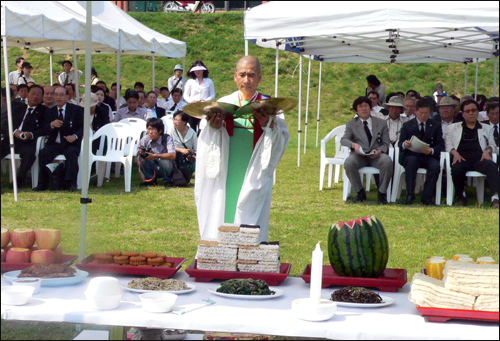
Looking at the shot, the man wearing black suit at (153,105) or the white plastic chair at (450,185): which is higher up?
the man wearing black suit at (153,105)

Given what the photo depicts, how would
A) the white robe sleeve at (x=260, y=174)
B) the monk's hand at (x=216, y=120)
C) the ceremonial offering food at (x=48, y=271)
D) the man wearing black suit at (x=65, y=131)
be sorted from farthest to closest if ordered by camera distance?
the man wearing black suit at (x=65, y=131), the white robe sleeve at (x=260, y=174), the monk's hand at (x=216, y=120), the ceremonial offering food at (x=48, y=271)

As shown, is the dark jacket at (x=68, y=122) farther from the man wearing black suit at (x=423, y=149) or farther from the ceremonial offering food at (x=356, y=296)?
the ceremonial offering food at (x=356, y=296)

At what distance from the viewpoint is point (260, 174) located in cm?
363

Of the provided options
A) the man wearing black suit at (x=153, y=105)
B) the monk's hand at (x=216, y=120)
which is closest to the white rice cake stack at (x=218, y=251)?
the monk's hand at (x=216, y=120)

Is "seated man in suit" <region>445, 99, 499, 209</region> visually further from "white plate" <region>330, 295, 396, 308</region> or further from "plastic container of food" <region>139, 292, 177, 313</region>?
"plastic container of food" <region>139, 292, 177, 313</region>

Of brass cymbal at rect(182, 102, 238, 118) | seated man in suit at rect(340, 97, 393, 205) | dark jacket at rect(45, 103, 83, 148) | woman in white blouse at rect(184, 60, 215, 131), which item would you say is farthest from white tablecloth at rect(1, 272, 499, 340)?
woman in white blouse at rect(184, 60, 215, 131)

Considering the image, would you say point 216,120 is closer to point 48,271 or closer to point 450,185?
point 48,271

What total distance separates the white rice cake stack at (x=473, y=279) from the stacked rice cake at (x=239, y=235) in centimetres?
77

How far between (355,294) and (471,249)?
155 inches

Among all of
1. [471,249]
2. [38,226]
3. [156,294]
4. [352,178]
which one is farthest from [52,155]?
[156,294]

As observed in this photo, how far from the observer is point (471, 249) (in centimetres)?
583

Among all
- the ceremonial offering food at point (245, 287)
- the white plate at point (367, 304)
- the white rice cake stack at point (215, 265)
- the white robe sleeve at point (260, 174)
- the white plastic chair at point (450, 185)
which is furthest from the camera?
the white plastic chair at point (450, 185)

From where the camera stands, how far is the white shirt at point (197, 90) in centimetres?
1259

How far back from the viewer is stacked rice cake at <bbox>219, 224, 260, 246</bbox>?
8.23 feet
